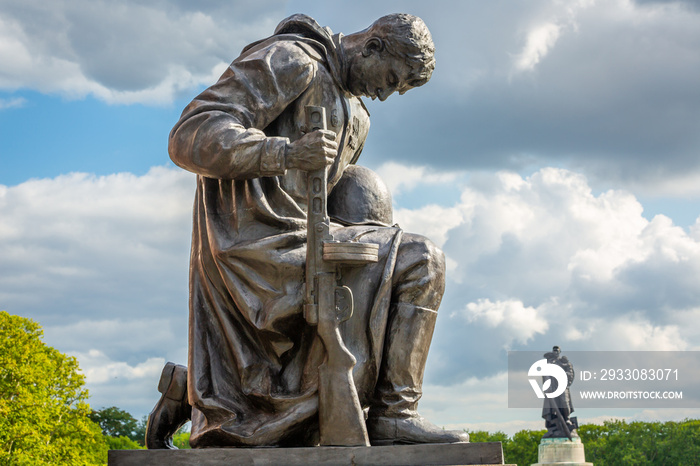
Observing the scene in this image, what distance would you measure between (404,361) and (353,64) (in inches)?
74.3

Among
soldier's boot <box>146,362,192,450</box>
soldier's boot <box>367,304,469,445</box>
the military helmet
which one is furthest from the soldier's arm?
soldier's boot <box>146,362,192,450</box>

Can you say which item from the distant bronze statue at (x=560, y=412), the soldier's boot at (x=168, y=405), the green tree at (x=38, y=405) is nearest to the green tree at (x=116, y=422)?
the green tree at (x=38, y=405)

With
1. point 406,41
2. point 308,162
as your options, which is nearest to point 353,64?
point 406,41

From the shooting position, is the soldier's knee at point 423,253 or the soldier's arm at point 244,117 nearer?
the soldier's arm at point 244,117

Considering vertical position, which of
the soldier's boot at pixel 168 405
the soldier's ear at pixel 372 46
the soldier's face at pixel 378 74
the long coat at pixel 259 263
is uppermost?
the soldier's ear at pixel 372 46

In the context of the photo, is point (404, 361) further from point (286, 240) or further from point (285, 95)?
point (285, 95)

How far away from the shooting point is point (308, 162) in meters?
5.21

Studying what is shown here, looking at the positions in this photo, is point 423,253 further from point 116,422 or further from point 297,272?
point 116,422

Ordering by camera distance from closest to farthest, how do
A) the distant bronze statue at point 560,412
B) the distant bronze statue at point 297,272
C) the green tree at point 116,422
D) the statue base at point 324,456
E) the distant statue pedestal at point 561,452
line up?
the statue base at point 324,456 → the distant bronze statue at point 297,272 → the distant statue pedestal at point 561,452 → the distant bronze statue at point 560,412 → the green tree at point 116,422

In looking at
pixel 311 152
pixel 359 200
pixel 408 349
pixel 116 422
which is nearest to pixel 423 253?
pixel 408 349

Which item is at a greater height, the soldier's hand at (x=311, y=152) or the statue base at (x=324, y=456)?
the soldier's hand at (x=311, y=152)

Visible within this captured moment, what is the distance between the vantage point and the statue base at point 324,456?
486cm

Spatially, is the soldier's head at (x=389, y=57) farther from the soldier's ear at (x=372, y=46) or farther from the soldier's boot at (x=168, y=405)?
the soldier's boot at (x=168, y=405)

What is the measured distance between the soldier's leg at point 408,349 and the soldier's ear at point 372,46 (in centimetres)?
124
